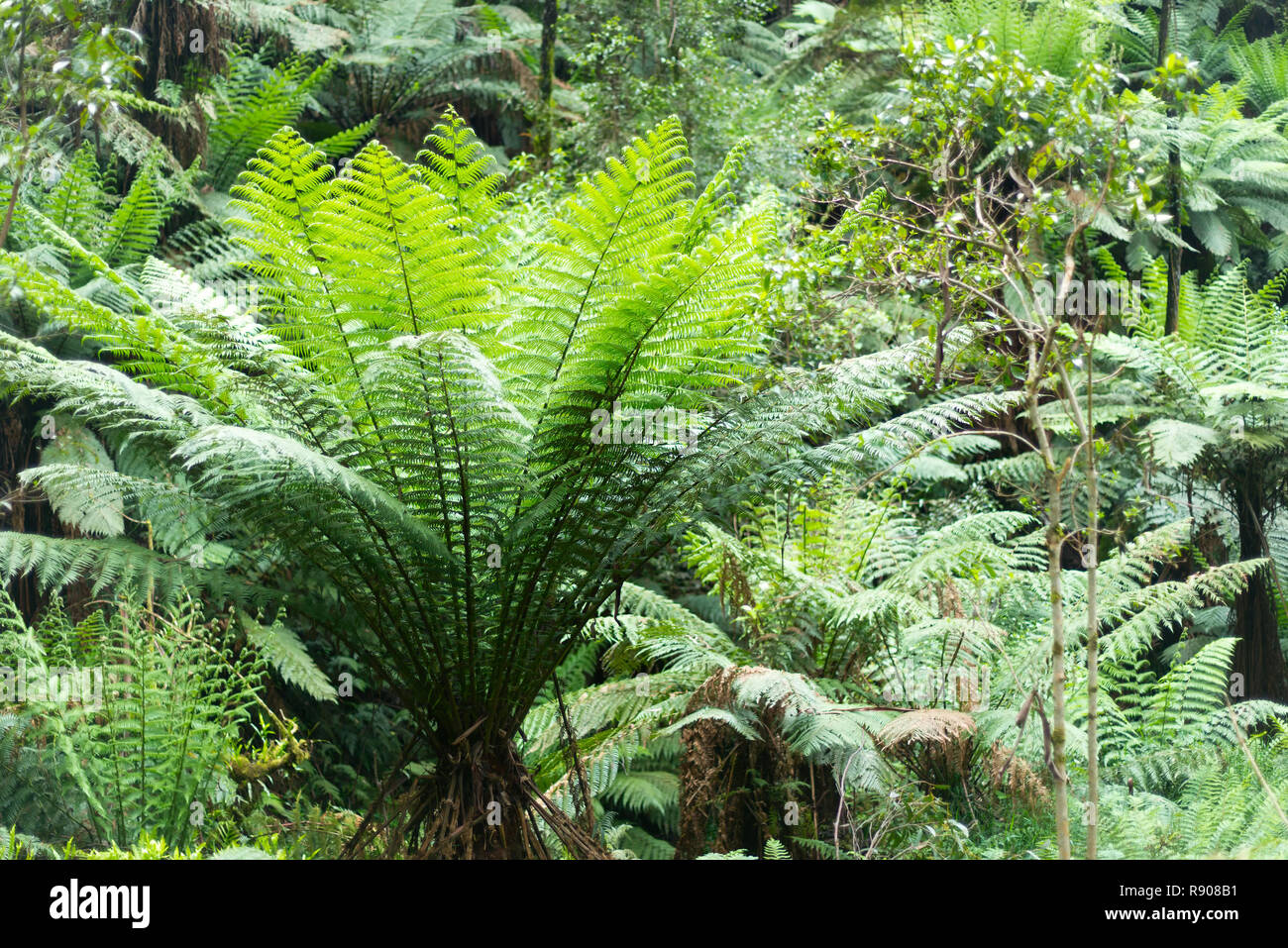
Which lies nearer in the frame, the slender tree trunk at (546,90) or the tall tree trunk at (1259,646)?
the tall tree trunk at (1259,646)

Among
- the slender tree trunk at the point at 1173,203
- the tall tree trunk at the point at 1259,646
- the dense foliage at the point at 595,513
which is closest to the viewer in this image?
the dense foliage at the point at 595,513

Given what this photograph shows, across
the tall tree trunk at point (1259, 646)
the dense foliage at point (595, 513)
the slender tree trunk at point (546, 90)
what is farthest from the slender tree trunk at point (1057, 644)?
the slender tree trunk at point (546, 90)

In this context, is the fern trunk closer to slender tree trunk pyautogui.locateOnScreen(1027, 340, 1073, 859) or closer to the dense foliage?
the dense foliage

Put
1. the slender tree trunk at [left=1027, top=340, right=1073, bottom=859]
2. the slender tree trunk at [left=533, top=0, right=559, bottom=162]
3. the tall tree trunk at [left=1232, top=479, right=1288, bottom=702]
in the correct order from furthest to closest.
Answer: the slender tree trunk at [left=533, top=0, right=559, bottom=162], the tall tree trunk at [left=1232, top=479, right=1288, bottom=702], the slender tree trunk at [left=1027, top=340, right=1073, bottom=859]

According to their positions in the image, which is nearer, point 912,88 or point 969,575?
point 912,88

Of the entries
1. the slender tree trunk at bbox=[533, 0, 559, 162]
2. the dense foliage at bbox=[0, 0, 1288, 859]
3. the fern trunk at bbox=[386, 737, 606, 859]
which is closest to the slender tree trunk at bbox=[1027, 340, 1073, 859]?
the dense foliage at bbox=[0, 0, 1288, 859]

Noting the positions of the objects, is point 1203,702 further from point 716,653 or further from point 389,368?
point 389,368

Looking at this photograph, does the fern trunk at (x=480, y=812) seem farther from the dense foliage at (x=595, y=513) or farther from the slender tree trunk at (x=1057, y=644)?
the slender tree trunk at (x=1057, y=644)

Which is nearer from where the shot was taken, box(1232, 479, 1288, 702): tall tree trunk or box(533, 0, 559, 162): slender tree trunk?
box(1232, 479, 1288, 702): tall tree trunk

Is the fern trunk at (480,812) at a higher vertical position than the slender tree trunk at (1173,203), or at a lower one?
lower

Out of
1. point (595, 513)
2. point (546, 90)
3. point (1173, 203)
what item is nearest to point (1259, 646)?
point (1173, 203)

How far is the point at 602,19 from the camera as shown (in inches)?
252
